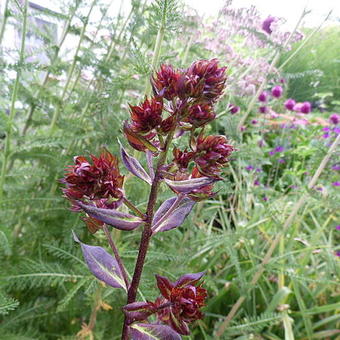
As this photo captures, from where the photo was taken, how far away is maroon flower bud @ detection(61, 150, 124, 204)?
533mm

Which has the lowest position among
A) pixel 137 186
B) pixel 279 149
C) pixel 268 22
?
pixel 137 186

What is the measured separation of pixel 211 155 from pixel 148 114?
0.37ft

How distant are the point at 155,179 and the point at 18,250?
4.04ft

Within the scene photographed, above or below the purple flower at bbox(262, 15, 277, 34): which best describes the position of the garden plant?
below

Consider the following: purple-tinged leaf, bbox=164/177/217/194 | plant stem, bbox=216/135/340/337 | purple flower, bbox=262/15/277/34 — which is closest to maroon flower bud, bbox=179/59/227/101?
purple-tinged leaf, bbox=164/177/217/194

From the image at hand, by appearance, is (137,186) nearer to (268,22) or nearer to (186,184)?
(186,184)

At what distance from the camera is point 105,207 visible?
1.97ft

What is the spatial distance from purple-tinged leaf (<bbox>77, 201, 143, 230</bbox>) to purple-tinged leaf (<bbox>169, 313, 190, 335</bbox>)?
0.14 metres

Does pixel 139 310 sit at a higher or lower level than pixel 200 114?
lower

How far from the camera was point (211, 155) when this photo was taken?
57cm

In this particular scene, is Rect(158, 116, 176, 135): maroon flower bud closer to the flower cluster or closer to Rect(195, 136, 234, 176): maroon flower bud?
Rect(195, 136, 234, 176): maroon flower bud

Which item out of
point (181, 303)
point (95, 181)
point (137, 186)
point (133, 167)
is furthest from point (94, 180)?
point (137, 186)

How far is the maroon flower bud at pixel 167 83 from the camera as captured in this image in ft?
1.94

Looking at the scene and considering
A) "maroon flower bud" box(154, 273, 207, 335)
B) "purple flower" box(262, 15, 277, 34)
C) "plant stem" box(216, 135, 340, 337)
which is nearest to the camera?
"maroon flower bud" box(154, 273, 207, 335)
